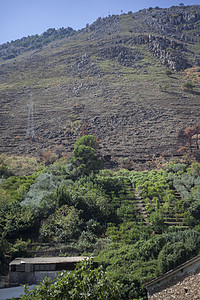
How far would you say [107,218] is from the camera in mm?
17719

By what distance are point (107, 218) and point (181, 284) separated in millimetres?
10307

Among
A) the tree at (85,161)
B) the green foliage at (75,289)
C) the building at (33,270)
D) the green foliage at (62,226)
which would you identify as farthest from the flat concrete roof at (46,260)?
the tree at (85,161)

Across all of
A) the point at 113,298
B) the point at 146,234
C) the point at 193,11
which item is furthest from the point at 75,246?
the point at 193,11

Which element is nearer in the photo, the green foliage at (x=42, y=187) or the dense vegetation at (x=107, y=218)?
the dense vegetation at (x=107, y=218)

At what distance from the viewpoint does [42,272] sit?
12.1 meters

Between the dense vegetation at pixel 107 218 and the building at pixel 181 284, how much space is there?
116cm

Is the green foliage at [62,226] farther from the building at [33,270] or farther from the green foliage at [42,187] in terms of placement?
the building at [33,270]

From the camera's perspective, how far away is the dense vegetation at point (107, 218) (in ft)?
36.6

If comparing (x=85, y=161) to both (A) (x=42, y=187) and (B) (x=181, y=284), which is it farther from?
(B) (x=181, y=284)

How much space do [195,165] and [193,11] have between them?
2901 inches

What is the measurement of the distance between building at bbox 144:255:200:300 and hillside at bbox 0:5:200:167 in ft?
67.1

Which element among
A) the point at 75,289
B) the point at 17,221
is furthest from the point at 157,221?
the point at 75,289

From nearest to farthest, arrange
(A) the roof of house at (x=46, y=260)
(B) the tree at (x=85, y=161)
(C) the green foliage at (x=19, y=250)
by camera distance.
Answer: (A) the roof of house at (x=46, y=260) → (C) the green foliage at (x=19, y=250) → (B) the tree at (x=85, y=161)

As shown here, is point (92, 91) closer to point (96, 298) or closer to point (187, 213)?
point (187, 213)
